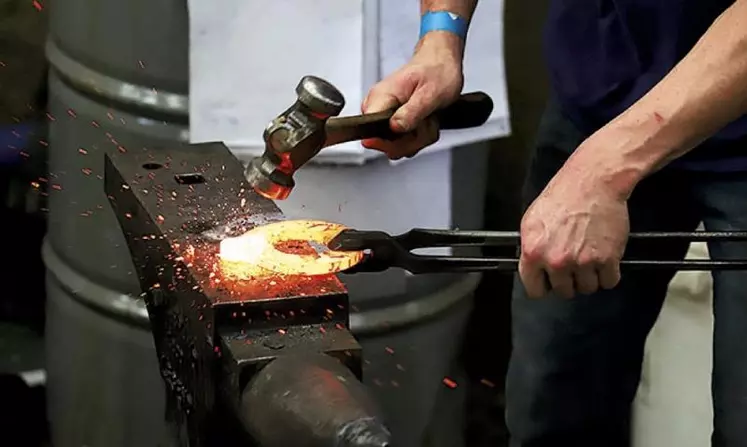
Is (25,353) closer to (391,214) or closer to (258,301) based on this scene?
(391,214)

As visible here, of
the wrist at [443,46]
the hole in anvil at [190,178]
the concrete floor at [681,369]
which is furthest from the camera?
the concrete floor at [681,369]

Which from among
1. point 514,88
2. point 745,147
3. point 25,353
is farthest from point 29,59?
point 745,147

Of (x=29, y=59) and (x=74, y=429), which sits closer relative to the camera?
(x=74, y=429)

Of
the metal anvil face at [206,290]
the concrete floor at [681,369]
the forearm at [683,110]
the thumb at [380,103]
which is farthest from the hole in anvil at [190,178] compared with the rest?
the concrete floor at [681,369]

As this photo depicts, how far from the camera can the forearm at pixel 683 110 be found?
37.1 inches

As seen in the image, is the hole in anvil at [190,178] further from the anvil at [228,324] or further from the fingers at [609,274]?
the fingers at [609,274]

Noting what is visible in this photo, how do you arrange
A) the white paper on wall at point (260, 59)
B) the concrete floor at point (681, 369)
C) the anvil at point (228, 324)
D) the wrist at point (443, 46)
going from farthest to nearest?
the concrete floor at point (681, 369), the white paper on wall at point (260, 59), the wrist at point (443, 46), the anvil at point (228, 324)

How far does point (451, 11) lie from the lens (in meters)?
1.22

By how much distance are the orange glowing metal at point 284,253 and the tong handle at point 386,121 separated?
3.3 inches

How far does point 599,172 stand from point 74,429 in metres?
1.05

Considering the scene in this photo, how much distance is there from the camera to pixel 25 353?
6.88ft

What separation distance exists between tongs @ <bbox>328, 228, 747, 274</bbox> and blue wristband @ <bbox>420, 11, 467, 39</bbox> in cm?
32

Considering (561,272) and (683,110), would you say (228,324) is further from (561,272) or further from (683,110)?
(683,110)

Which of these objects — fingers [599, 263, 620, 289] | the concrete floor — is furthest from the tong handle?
the concrete floor
